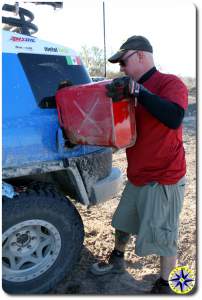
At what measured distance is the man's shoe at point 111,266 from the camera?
11.6ft

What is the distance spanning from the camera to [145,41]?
2979 millimetres

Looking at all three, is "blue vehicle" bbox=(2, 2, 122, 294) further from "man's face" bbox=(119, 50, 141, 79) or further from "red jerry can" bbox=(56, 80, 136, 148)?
"man's face" bbox=(119, 50, 141, 79)

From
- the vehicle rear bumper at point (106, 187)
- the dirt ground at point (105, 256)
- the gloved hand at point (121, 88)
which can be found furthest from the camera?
the dirt ground at point (105, 256)

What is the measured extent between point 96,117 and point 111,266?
1.53 meters

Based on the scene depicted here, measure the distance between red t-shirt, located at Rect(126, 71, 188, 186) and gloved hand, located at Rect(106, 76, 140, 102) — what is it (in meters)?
0.28

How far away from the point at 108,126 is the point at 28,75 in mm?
771

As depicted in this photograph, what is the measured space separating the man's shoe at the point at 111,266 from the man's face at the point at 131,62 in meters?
1.65

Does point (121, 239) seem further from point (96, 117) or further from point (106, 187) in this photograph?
point (96, 117)

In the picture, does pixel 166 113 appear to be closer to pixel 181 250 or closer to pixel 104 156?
pixel 104 156

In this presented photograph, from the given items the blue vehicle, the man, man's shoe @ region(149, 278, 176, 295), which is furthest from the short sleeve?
man's shoe @ region(149, 278, 176, 295)

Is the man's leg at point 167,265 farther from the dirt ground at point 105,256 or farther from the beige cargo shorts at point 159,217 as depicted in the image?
the dirt ground at point 105,256

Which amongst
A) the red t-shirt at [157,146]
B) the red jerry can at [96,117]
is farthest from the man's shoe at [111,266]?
the red jerry can at [96,117]

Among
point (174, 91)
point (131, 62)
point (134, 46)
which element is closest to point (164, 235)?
point (174, 91)

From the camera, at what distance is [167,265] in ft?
10.1
